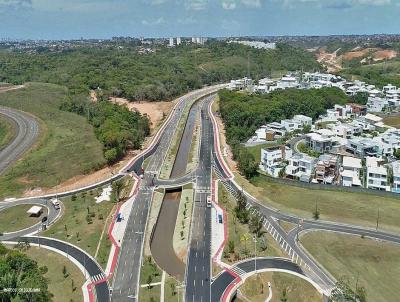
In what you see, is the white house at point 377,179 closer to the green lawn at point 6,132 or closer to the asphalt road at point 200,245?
the asphalt road at point 200,245

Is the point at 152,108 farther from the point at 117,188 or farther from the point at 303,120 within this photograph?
the point at 117,188

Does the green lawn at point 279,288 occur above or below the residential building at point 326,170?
below

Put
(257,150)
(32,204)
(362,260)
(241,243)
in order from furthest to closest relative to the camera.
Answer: (257,150) < (32,204) < (241,243) < (362,260)

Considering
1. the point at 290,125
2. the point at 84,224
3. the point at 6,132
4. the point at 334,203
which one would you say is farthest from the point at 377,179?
the point at 6,132

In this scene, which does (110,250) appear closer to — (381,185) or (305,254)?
(305,254)

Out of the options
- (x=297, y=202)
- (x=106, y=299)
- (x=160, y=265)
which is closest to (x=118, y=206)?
(x=160, y=265)

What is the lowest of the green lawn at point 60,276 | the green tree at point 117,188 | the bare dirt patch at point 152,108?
the green lawn at point 60,276

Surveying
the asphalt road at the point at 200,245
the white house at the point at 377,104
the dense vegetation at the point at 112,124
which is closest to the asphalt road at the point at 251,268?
the asphalt road at the point at 200,245
